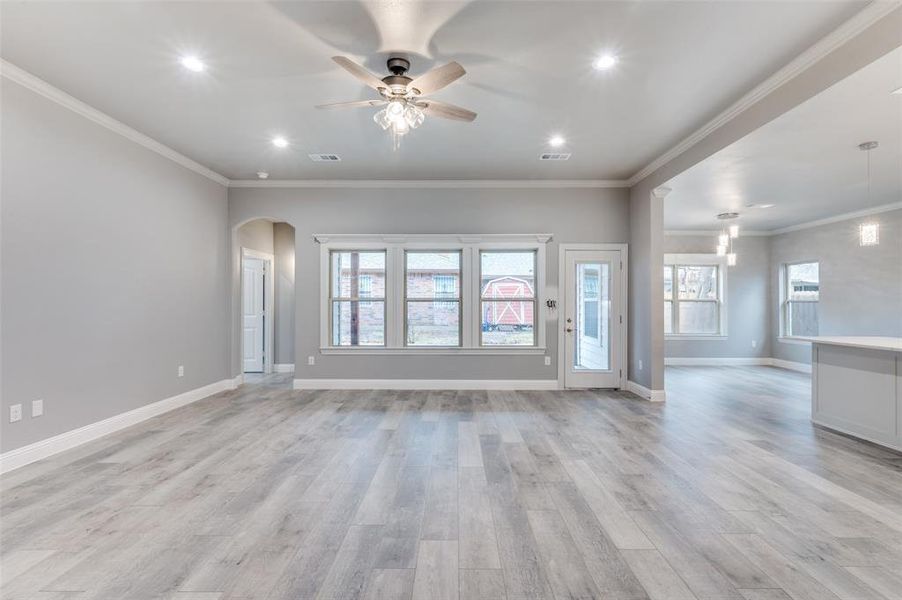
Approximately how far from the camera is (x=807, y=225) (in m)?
7.42

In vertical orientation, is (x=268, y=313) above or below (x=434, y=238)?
below

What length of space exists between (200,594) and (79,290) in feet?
10.3

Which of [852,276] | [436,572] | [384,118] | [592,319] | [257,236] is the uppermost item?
[384,118]

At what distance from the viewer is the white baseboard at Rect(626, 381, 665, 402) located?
16.4 feet

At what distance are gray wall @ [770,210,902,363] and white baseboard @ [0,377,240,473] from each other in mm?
10275

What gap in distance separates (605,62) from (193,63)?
2.99m

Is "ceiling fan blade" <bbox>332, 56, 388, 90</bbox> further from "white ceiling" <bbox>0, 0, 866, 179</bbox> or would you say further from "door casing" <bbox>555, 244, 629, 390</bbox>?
"door casing" <bbox>555, 244, 629, 390</bbox>

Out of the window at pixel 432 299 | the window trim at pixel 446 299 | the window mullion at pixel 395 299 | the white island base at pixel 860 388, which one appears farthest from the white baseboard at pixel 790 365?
the window mullion at pixel 395 299

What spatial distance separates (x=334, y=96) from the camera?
330 cm

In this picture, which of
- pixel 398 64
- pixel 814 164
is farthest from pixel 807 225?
pixel 398 64

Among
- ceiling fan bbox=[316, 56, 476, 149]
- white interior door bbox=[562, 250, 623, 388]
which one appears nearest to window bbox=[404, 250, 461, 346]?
white interior door bbox=[562, 250, 623, 388]

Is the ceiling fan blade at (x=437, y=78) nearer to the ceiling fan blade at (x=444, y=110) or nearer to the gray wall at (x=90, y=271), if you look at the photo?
the ceiling fan blade at (x=444, y=110)

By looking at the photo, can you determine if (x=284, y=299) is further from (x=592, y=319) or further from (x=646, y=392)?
(x=646, y=392)

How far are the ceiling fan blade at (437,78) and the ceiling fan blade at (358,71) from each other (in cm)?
22
